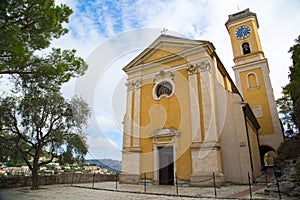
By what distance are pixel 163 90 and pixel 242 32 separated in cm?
1625

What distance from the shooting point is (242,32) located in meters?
25.3

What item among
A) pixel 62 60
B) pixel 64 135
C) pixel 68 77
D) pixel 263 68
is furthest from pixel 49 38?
pixel 263 68

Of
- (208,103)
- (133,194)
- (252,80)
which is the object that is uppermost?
(252,80)

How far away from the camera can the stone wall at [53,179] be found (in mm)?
12109

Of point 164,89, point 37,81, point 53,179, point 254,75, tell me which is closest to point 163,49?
point 164,89

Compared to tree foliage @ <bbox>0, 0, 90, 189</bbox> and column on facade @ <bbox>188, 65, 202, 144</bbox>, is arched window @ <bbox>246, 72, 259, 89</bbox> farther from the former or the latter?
tree foliage @ <bbox>0, 0, 90, 189</bbox>

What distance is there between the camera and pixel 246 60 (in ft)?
79.2

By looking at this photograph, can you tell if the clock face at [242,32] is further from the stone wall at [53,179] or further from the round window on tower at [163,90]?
the stone wall at [53,179]

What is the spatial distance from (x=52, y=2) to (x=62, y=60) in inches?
79.3

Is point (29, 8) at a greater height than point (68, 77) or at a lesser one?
greater

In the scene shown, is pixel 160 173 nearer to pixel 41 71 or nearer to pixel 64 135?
pixel 64 135

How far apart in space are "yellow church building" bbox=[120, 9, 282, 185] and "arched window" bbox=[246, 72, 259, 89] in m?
7.05

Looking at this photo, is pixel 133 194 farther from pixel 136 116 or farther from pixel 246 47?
pixel 246 47

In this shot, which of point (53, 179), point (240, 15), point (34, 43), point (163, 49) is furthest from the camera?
point (240, 15)
